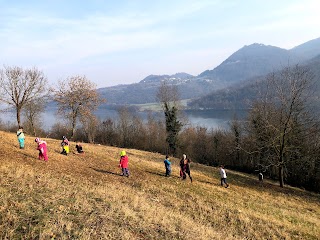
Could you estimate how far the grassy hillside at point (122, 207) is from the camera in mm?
11523

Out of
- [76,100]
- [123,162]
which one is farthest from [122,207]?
[76,100]

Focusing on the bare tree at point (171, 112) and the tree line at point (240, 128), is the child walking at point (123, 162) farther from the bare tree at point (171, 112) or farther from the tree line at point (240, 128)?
the bare tree at point (171, 112)

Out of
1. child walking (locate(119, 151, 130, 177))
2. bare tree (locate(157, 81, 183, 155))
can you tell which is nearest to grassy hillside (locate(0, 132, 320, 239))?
child walking (locate(119, 151, 130, 177))

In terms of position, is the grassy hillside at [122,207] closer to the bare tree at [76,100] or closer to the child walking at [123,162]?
the child walking at [123,162]

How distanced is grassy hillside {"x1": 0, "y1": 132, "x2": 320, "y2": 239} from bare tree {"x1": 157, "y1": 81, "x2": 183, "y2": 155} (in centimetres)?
3619

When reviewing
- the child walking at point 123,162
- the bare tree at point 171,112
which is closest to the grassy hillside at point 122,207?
the child walking at point 123,162

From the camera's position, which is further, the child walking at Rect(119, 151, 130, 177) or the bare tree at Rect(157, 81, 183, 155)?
the bare tree at Rect(157, 81, 183, 155)

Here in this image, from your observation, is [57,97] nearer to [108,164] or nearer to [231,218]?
[108,164]

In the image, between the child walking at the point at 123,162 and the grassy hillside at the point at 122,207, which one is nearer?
the grassy hillside at the point at 122,207

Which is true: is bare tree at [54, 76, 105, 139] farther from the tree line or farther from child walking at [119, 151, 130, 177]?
child walking at [119, 151, 130, 177]

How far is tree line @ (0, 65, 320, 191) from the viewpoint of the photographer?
1347 inches

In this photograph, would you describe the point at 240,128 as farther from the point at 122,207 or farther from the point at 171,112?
the point at 122,207

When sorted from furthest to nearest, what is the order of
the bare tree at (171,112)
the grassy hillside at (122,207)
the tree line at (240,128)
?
the bare tree at (171,112) < the tree line at (240,128) < the grassy hillside at (122,207)

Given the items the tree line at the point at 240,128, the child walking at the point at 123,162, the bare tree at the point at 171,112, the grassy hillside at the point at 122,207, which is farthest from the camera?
the bare tree at the point at 171,112
